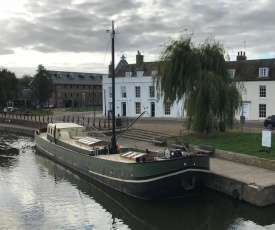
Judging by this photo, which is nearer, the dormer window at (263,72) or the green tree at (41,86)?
the dormer window at (263,72)

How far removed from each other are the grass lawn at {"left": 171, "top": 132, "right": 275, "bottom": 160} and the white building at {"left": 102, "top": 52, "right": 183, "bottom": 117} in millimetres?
24035

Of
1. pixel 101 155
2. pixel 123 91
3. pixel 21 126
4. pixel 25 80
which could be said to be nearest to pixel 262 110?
pixel 123 91

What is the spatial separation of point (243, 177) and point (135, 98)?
39.2m

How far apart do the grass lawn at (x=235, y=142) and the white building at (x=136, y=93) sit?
2403 cm

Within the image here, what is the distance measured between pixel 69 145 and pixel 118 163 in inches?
312

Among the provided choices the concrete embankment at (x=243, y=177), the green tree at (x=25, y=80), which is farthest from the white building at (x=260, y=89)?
the green tree at (x=25, y=80)

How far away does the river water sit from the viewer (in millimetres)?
14023

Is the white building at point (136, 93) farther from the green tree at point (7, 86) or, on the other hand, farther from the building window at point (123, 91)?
the green tree at point (7, 86)

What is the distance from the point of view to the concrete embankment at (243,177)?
49.4 ft

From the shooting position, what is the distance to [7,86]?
71.2 m

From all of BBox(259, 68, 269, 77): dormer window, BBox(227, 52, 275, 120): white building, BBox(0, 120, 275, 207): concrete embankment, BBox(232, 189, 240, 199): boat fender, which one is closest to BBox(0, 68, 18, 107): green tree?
BBox(227, 52, 275, 120): white building

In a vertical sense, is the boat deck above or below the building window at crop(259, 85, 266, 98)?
below

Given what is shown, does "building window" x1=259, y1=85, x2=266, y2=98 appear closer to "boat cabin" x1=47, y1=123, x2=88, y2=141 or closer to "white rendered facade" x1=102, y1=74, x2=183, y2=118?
"white rendered facade" x1=102, y1=74, x2=183, y2=118

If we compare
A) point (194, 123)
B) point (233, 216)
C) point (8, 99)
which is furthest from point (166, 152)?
point (8, 99)
